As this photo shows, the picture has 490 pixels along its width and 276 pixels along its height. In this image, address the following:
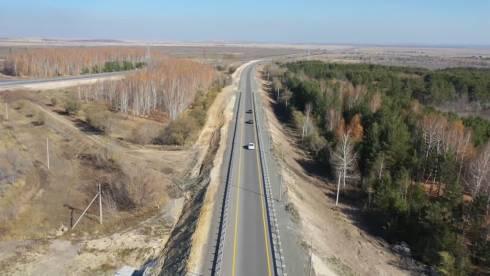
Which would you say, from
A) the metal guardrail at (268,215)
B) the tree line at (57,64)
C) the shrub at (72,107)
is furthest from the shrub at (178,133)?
the tree line at (57,64)

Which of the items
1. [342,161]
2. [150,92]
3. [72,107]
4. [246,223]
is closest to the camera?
[246,223]

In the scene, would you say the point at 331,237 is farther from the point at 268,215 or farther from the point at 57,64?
the point at 57,64

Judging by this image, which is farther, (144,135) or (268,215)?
(144,135)

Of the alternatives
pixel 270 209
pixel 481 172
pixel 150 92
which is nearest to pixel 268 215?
pixel 270 209

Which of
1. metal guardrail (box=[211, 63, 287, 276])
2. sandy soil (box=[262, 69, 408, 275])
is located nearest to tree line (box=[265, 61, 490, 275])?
sandy soil (box=[262, 69, 408, 275])

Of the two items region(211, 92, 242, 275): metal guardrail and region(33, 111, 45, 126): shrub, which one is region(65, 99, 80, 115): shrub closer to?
region(33, 111, 45, 126): shrub

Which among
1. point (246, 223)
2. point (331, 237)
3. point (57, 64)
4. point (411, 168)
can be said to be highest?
point (57, 64)

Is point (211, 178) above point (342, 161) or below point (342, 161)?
below
